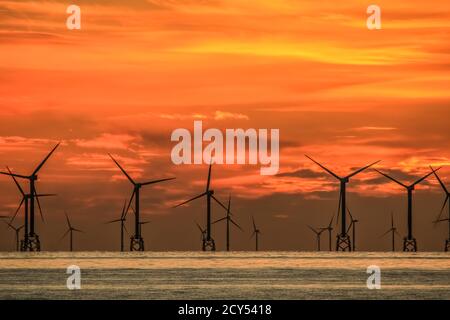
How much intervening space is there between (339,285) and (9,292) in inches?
1717

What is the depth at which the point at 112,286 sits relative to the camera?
134 metres

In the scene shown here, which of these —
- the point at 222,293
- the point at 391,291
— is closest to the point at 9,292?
the point at 222,293

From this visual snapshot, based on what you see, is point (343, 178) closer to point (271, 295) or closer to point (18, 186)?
point (18, 186)

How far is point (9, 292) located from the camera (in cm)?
11862

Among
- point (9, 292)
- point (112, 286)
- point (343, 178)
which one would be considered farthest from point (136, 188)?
point (9, 292)

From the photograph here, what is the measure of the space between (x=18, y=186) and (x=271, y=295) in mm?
83562

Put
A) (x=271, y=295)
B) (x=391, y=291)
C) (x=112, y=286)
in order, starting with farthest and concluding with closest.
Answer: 1. (x=112, y=286)
2. (x=391, y=291)
3. (x=271, y=295)

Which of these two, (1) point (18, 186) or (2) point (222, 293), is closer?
(2) point (222, 293)

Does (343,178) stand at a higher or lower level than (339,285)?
higher
